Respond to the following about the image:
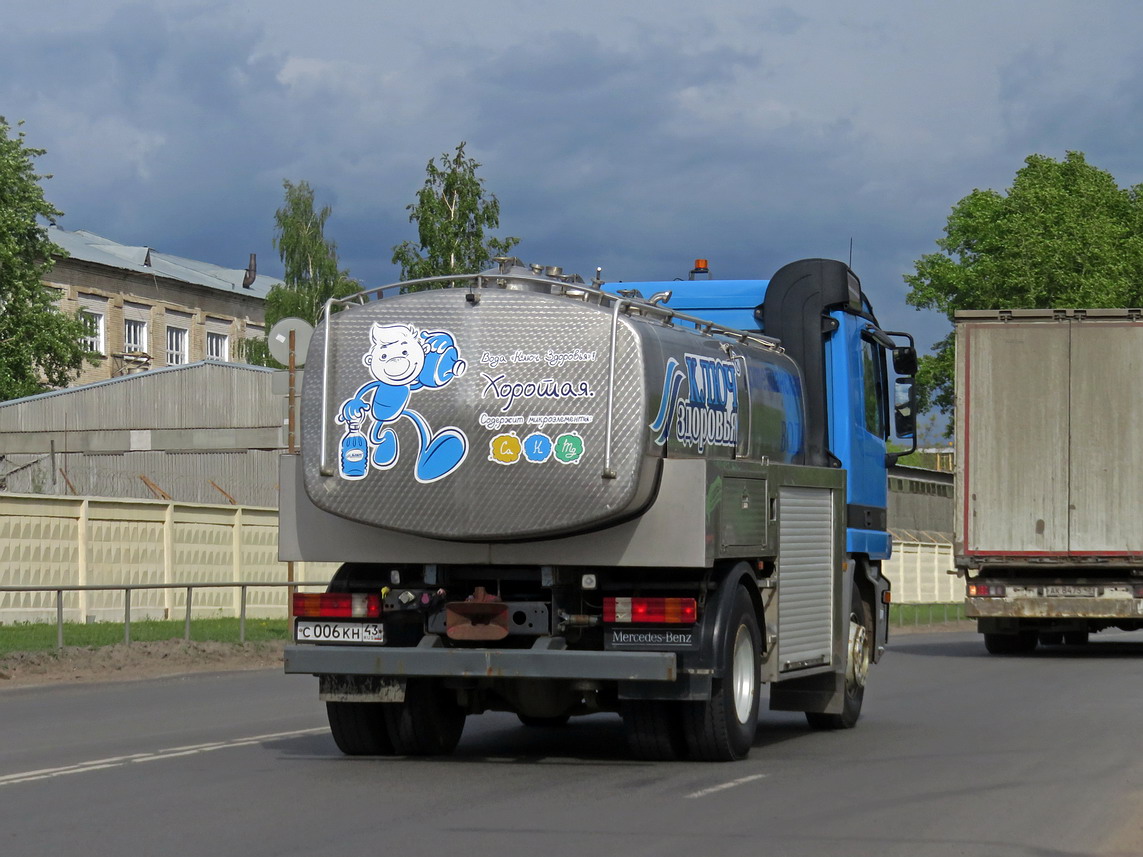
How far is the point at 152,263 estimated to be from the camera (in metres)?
84.2

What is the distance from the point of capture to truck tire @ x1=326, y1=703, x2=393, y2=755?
447 inches

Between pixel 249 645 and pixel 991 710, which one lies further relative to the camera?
pixel 249 645

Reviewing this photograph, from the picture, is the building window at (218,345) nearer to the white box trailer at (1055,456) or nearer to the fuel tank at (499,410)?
the white box trailer at (1055,456)

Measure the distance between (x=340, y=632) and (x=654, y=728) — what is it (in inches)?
77.2

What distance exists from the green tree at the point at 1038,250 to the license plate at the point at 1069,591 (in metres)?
36.0

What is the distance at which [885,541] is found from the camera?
14406 millimetres

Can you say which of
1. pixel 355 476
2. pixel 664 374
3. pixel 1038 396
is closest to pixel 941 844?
pixel 664 374

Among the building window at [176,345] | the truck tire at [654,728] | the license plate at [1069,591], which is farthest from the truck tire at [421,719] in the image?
the building window at [176,345]

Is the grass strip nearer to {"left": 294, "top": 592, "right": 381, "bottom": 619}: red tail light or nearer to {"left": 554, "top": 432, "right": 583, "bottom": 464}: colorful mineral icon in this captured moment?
{"left": 294, "top": 592, "right": 381, "bottom": 619}: red tail light

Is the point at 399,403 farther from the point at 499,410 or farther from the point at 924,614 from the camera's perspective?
the point at 924,614

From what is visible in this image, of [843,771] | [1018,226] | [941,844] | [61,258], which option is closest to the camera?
[941,844]

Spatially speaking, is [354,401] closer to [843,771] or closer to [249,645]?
[843,771]

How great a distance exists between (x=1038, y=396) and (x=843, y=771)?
13.6 m

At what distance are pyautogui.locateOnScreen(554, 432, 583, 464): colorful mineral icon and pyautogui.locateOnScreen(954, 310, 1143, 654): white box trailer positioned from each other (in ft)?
46.2
